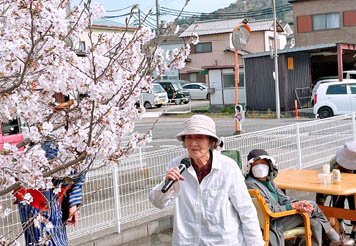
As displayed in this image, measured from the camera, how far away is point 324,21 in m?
37.2

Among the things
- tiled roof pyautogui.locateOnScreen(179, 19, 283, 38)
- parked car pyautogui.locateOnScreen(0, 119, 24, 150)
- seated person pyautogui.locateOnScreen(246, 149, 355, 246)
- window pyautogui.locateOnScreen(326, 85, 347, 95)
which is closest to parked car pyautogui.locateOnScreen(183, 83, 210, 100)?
tiled roof pyautogui.locateOnScreen(179, 19, 283, 38)

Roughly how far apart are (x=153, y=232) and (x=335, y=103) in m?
16.0

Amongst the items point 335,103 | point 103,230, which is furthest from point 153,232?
point 335,103

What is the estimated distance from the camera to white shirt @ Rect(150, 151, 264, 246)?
11.0 feet

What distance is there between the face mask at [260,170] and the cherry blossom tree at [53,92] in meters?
1.77

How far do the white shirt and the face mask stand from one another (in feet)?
5.62

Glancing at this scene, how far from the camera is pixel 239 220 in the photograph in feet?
11.3

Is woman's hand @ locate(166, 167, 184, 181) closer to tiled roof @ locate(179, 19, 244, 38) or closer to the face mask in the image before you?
the face mask

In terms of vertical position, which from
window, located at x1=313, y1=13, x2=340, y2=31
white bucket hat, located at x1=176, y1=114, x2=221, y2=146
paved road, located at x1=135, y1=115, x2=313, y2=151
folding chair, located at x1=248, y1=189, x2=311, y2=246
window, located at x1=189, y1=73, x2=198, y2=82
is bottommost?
paved road, located at x1=135, y1=115, x2=313, y2=151

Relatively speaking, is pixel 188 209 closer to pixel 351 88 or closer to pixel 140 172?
pixel 140 172

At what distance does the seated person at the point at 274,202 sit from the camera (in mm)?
5102

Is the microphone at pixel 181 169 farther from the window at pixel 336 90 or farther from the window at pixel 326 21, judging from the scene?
the window at pixel 326 21

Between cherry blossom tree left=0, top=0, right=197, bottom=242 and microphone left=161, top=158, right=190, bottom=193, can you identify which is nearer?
cherry blossom tree left=0, top=0, right=197, bottom=242

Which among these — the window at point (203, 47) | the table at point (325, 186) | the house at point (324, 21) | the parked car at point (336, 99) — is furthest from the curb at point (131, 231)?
the window at point (203, 47)
